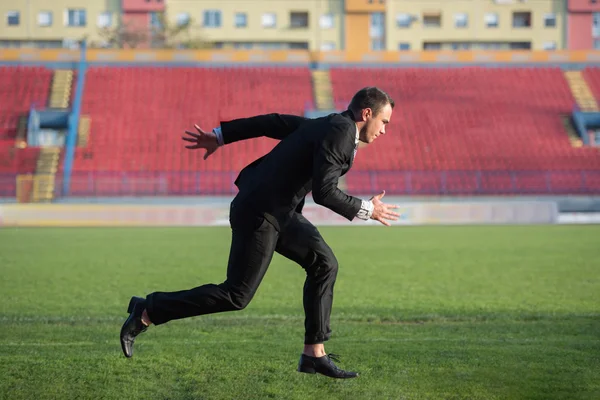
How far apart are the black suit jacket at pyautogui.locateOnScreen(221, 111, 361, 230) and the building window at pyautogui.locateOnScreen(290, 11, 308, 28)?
2598 inches

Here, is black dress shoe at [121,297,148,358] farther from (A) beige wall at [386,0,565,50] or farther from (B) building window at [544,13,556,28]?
(B) building window at [544,13,556,28]

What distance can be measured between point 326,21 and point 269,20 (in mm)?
4206

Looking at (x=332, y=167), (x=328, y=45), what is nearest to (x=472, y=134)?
(x=328, y=45)

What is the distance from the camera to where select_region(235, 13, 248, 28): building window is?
7125cm

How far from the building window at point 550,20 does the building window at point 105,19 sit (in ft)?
108

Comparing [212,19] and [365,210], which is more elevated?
[365,210]

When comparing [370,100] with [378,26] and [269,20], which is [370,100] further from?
[378,26]

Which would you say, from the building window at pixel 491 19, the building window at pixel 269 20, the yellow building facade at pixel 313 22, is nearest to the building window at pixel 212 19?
the yellow building facade at pixel 313 22

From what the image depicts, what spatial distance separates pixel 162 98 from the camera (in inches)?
1832

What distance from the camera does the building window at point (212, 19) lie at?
71.4 metres

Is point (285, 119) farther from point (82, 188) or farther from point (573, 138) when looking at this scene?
point (573, 138)

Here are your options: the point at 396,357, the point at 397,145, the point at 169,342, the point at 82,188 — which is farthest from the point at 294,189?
the point at 397,145

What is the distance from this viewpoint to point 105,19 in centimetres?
7106

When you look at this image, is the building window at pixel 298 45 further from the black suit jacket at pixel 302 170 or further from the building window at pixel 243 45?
the black suit jacket at pixel 302 170
